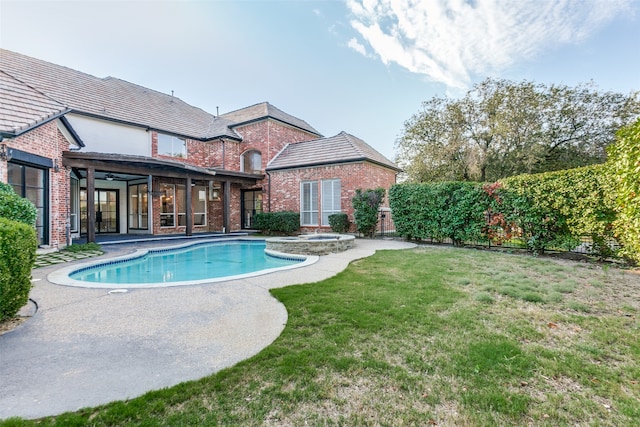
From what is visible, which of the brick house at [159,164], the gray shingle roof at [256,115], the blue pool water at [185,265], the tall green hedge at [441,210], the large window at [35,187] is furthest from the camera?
the gray shingle roof at [256,115]

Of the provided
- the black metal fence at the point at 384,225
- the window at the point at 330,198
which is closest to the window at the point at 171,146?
the window at the point at 330,198

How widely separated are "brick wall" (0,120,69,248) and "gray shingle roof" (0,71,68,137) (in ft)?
2.19

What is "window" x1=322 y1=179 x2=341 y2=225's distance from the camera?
1488cm

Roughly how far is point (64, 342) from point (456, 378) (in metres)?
3.80

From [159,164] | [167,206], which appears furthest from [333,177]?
[167,206]

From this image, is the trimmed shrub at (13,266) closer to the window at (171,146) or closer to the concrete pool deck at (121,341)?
the concrete pool deck at (121,341)

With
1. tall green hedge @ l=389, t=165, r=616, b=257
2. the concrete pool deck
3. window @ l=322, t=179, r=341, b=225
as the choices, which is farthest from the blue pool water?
tall green hedge @ l=389, t=165, r=616, b=257

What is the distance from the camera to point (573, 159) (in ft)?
58.7

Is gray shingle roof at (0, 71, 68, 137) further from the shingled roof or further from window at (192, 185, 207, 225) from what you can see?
the shingled roof

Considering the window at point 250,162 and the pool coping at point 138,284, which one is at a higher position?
the window at point 250,162

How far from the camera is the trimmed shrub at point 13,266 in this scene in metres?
3.25

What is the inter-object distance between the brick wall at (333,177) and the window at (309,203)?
0.76 ft

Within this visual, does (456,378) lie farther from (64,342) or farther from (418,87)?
(418,87)

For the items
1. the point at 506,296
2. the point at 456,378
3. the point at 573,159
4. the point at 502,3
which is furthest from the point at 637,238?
the point at 573,159
